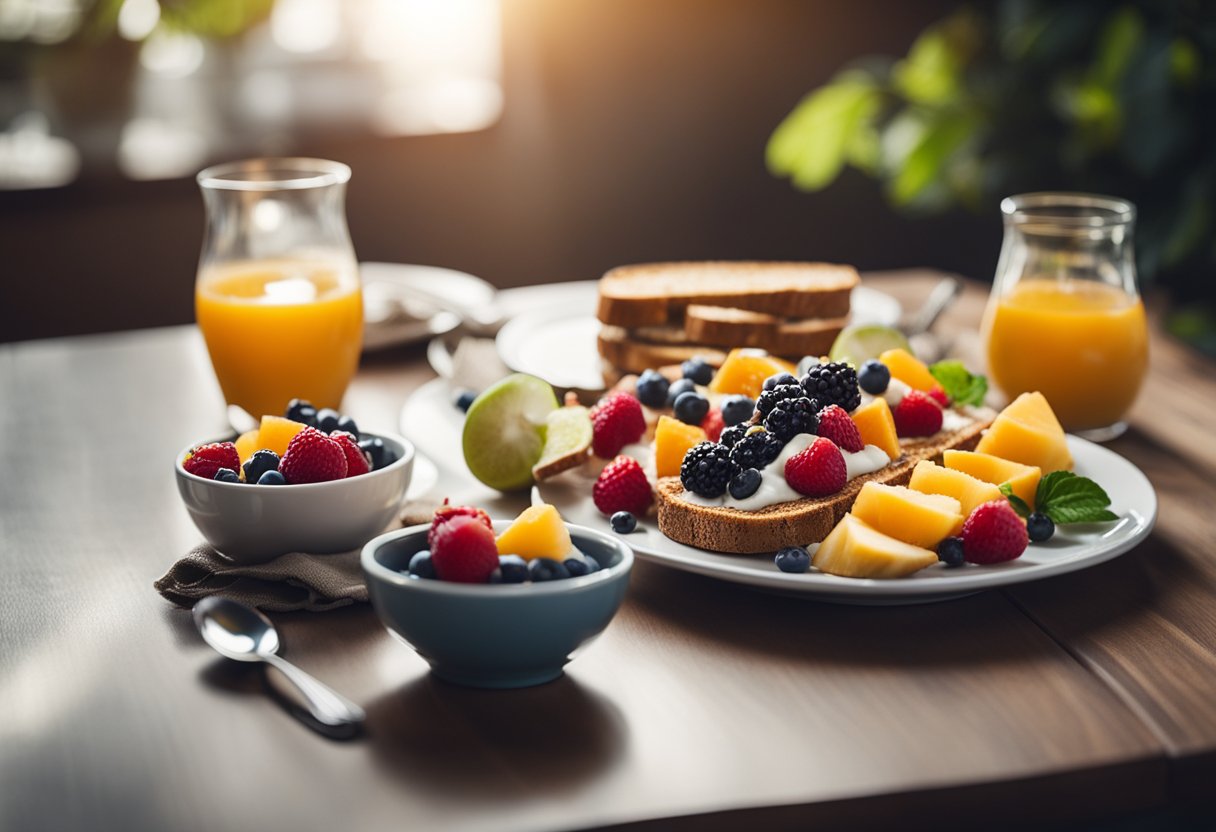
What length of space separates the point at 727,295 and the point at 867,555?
35.9 inches

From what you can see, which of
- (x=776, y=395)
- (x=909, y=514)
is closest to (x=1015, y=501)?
(x=909, y=514)

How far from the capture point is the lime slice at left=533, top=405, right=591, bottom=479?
1.39 metres

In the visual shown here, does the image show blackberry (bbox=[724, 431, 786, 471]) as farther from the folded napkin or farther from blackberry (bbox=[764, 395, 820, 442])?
the folded napkin

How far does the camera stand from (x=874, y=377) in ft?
4.66

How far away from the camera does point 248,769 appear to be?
2.99ft

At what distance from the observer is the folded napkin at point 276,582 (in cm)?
117

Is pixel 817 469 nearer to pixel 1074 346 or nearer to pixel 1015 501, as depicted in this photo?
pixel 1015 501

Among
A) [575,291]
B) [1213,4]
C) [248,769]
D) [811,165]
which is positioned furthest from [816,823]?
[811,165]

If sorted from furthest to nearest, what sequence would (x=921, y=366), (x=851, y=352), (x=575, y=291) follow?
(x=575, y=291), (x=851, y=352), (x=921, y=366)

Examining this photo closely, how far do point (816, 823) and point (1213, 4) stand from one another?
2390 millimetres

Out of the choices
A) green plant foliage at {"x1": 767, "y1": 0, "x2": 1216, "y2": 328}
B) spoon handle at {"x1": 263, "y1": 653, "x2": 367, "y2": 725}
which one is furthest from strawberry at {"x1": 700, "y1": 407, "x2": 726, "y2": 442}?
green plant foliage at {"x1": 767, "y1": 0, "x2": 1216, "y2": 328}

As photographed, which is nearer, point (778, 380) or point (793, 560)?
point (793, 560)

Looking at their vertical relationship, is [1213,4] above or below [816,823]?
above

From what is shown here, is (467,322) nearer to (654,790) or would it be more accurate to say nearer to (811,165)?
(654,790)
